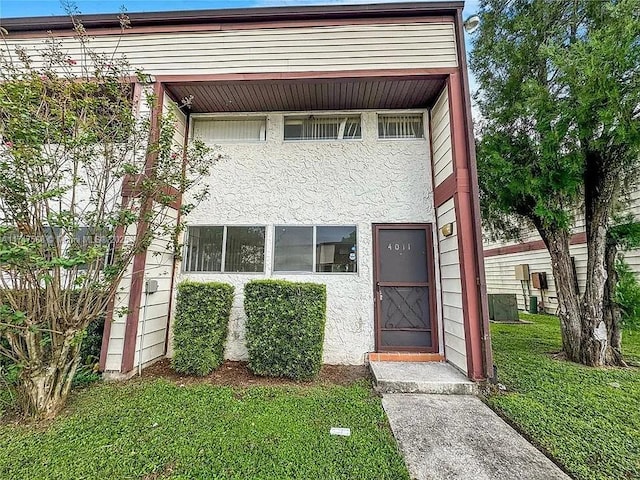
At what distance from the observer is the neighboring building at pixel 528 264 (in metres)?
8.21

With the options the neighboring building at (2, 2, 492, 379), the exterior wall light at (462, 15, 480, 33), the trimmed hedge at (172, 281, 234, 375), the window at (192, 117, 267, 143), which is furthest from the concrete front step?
the exterior wall light at (462, 15, 480, 33)

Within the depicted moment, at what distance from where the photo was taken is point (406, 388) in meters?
3.78

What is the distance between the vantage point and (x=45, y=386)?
3.08m

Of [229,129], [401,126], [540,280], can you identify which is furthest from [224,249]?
[540,280]

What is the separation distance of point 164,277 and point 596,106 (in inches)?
282

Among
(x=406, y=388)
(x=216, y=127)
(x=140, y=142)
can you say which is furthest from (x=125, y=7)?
(x=406, y=388)

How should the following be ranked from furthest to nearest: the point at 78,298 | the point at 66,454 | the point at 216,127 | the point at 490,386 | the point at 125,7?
the point at 216,127 → the point at 125,7 → the point at 490,386 → the point at 78,298 → the point at 66,454

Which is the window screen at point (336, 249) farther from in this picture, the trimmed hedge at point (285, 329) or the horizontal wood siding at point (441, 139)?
the horizontal wood siding at point (441, 139)

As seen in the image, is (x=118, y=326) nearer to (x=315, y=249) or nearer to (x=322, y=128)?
(x=315, y=249)

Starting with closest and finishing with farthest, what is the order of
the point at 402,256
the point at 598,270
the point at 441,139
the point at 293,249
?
the point at 598,270 → the point at 441,139 → the point at 402,256 → the point at 293,249

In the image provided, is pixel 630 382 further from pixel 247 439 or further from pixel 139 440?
pixel 139 440

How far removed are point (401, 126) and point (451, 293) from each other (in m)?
3.32

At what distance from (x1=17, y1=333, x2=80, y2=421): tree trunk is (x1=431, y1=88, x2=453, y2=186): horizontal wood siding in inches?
224

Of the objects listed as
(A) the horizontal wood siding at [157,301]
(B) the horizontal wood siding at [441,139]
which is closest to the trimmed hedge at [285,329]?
(A) the horizontal wood siding at [157,301]
